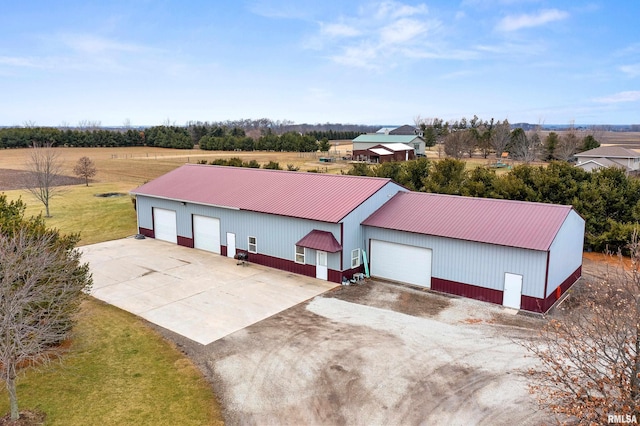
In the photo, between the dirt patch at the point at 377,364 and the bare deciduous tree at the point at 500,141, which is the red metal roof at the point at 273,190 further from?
the bare deciduous tree at the point at 500,141

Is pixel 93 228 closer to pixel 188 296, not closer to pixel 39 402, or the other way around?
pixel 188 296

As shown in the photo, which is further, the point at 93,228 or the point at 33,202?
the point at 33,202

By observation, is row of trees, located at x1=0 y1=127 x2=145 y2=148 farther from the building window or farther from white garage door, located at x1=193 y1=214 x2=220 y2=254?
the building window

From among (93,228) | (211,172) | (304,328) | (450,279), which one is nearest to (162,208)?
(211,172)

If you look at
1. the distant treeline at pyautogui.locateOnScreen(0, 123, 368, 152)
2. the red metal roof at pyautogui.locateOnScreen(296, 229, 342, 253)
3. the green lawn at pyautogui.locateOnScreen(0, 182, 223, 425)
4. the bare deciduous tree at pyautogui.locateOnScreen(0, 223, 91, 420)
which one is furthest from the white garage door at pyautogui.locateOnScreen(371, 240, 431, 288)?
the distant treeline at pyautogui.locateOnScreen(0, 123, 368, 152)

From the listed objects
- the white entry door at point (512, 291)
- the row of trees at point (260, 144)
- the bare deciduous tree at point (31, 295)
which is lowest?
the white entry door at point (512, 291)

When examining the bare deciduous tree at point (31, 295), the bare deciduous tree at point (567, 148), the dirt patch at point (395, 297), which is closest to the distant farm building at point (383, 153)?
the bare deciduous tree at point (567, 148)
